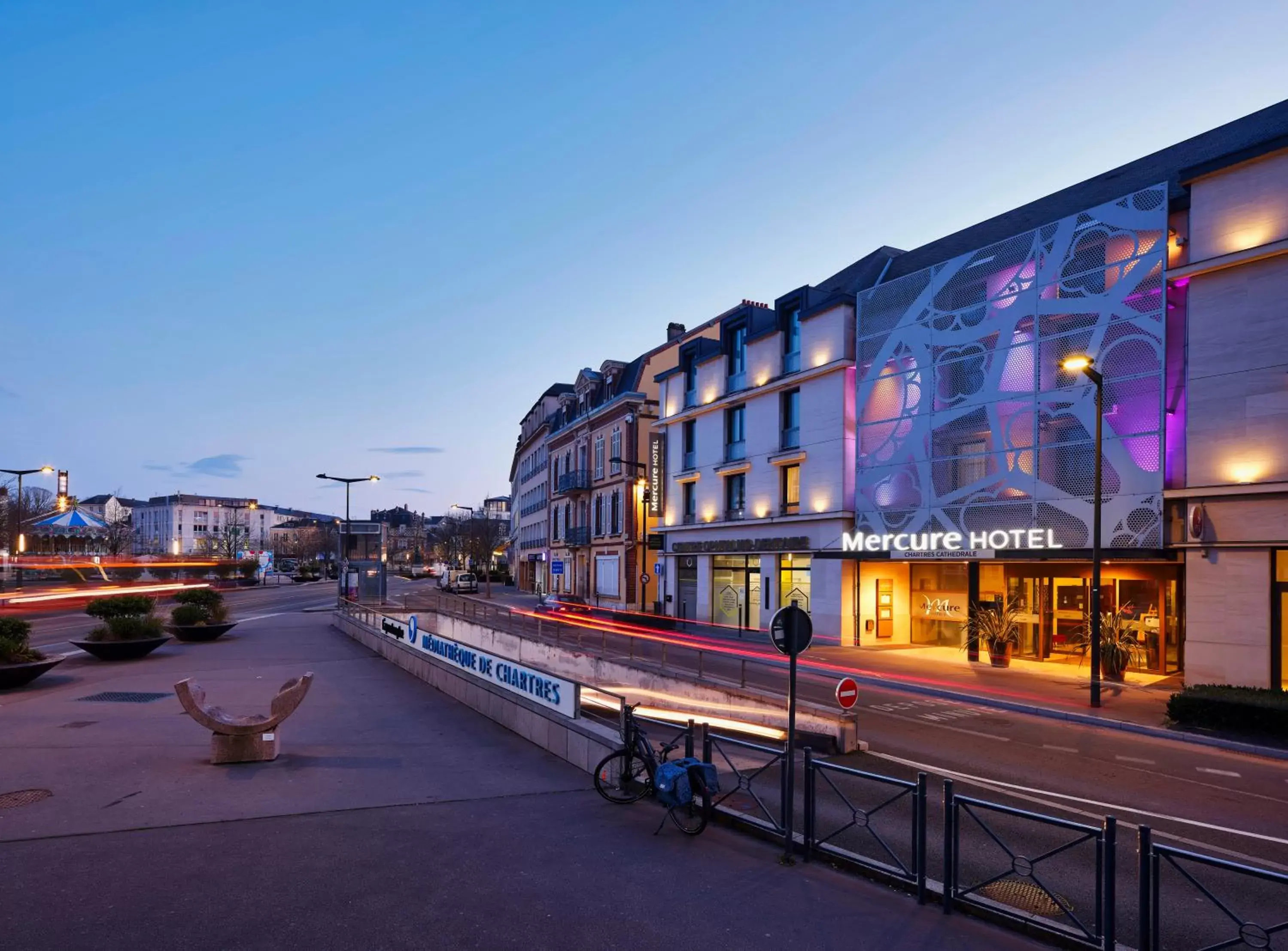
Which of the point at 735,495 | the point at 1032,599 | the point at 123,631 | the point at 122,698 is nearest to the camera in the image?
the point at 122,698

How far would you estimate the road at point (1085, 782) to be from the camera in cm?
763

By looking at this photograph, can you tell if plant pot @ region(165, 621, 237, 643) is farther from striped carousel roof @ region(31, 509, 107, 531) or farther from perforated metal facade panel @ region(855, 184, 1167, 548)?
striped carousel roof @ region(31, 509, 107, 531)

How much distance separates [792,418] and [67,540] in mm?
98629

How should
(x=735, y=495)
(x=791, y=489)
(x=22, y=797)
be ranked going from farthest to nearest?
(x=735, y=495) → (x=791, y=489) → (x=22, y=797)

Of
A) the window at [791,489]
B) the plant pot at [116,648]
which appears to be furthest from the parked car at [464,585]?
the plant pot at [116,648]

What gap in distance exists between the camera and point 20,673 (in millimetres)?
15383

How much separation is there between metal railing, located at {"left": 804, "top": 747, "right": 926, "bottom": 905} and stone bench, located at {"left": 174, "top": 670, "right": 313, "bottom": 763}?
6.28 m

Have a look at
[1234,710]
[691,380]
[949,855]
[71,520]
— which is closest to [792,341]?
[691,380]

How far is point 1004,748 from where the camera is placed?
1273 cm

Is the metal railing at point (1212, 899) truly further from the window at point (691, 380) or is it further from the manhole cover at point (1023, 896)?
the window at point (691, 380)

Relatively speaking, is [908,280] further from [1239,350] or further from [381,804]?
[381,804]

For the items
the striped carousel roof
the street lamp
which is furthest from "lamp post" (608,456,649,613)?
the striped carousel roof

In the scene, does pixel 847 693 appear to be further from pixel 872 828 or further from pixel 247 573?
pixel 247 573

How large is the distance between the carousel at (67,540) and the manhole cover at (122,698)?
2108 inches
